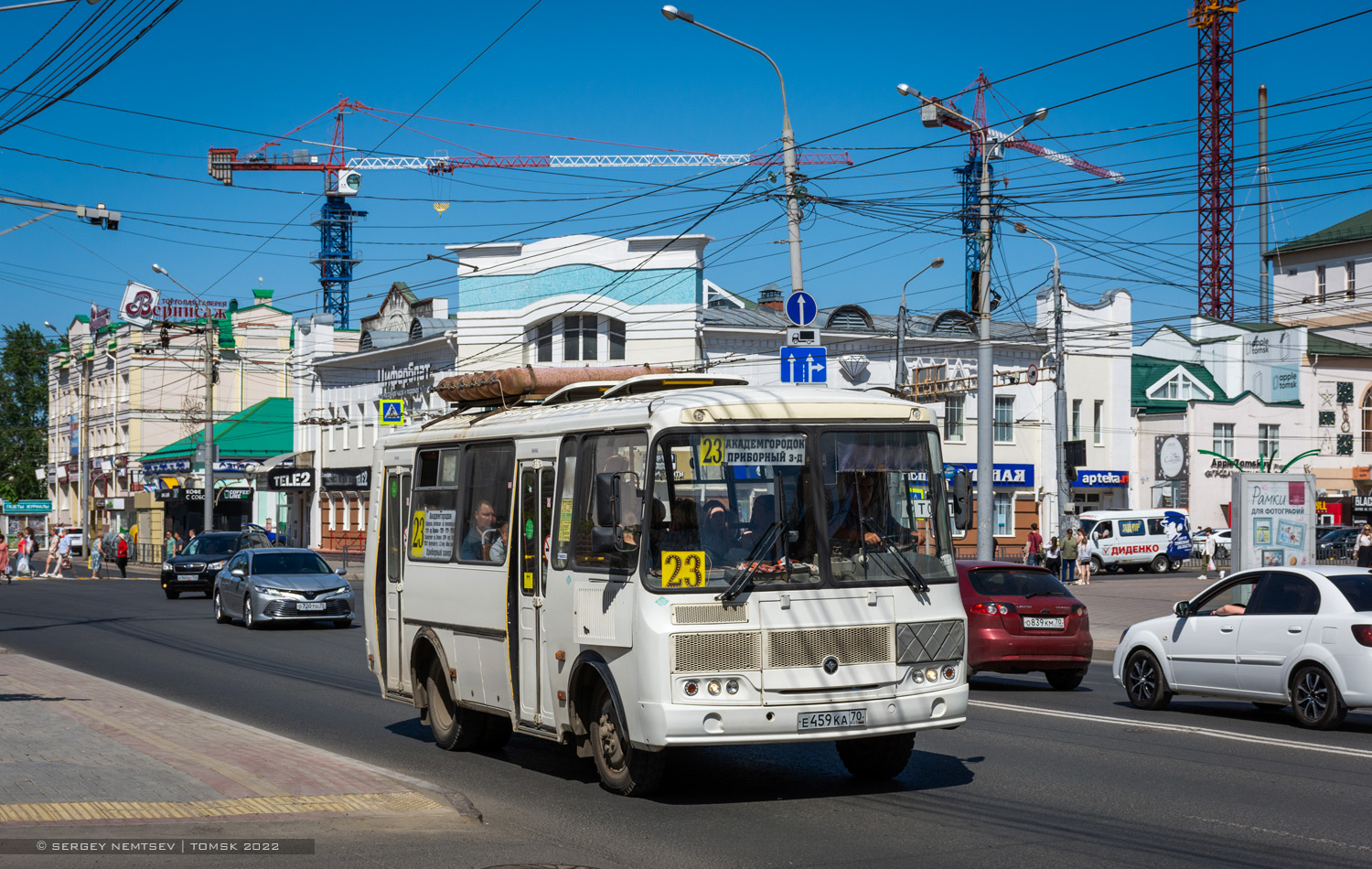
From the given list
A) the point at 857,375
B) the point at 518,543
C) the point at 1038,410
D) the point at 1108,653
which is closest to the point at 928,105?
the point at 1108,653

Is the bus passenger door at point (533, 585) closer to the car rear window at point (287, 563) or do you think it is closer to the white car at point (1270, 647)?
the white car at point (1270, 647)

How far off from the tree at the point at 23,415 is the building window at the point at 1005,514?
3124 inches

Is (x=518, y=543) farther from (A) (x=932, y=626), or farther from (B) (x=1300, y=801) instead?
(B) (x=1300, y=801)

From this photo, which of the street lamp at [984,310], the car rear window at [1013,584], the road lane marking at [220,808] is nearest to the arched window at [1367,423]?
the street lamp at [984,310]

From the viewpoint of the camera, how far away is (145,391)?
86.6m

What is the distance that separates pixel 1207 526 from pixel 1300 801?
5471 cm

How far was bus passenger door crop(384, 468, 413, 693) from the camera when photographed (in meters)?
12.5

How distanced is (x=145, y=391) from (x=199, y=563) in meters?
53.2

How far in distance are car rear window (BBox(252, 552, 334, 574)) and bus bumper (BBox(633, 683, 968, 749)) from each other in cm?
1979

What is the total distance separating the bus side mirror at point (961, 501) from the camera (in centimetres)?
945

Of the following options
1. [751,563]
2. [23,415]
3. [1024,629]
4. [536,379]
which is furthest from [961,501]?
[23,415]

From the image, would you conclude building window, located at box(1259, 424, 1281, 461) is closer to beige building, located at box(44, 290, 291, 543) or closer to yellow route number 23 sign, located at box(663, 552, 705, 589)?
beige building, located at box(44, 290, 291, 543)

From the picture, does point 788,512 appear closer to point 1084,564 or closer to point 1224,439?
point 1084,564

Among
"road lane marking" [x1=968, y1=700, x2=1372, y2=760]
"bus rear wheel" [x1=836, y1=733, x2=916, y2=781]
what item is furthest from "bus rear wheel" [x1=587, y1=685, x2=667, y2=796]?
"road lane marking" [x1=968, y1=700, x2=1372, y2=760]
